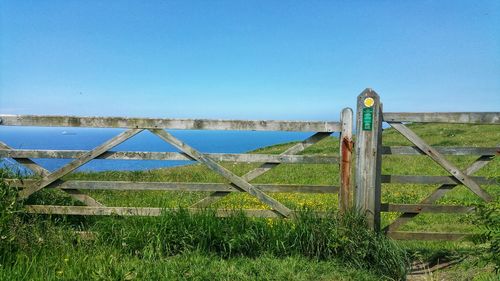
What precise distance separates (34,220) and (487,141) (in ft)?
77.5

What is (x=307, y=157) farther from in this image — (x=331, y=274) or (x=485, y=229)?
(x=485, y=229)

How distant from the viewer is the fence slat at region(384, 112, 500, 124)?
6.31 meters

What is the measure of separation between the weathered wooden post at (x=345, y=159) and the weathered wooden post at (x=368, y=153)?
0.39 feet

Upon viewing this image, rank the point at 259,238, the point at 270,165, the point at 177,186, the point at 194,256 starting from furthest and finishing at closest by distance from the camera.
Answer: the point at 177,186, the point at 270,165, the point at 259,238, the point at 194,256

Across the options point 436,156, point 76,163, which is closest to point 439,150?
point 436,156

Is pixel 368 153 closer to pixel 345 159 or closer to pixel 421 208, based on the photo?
pixel 345 159

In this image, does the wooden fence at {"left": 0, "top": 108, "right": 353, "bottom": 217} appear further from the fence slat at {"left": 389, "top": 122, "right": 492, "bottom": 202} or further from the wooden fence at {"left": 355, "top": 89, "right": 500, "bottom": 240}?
the fence slat at {"left": 389, "top": 122, "right": 492, "bottom": 202}

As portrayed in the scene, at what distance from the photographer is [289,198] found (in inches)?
448

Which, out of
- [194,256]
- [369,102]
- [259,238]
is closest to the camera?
[194,256]

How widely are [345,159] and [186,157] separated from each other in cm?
242

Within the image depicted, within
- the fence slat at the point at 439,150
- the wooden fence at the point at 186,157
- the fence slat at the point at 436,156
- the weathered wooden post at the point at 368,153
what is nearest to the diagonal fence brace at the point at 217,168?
the wooden fence at the point at 186,157

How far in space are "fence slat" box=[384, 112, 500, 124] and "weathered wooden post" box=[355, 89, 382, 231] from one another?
255 millimetres

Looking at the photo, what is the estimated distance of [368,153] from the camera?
249 inches

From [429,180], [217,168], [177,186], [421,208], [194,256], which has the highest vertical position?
[217,168]
